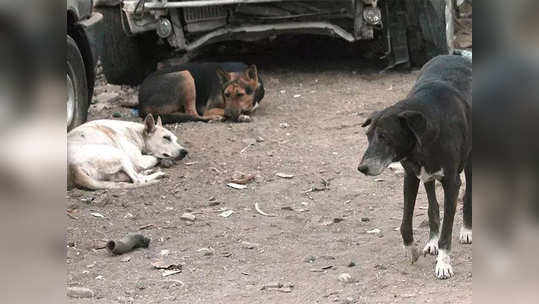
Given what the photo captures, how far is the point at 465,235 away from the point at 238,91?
5.31 meters

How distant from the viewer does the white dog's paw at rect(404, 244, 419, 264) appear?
17.0ft

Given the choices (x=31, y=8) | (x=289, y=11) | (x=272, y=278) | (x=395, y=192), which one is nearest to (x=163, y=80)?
(x=289, y=11)

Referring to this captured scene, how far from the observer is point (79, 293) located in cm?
485

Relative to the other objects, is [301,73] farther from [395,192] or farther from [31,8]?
[31,8]

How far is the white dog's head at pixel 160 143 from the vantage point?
27.6ft

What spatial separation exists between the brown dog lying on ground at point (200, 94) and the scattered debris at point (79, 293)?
530 cm

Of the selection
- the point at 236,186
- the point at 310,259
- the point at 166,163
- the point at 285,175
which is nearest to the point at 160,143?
the point at 166,163

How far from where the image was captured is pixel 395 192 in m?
7.00

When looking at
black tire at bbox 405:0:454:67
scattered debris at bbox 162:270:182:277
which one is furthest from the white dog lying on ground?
black tire at bbox 405:0:454:67

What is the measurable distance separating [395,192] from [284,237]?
141 cm

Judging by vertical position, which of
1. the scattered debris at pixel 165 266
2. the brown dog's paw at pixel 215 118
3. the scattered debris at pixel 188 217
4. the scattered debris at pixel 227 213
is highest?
the scattered debris at pixel 165 266

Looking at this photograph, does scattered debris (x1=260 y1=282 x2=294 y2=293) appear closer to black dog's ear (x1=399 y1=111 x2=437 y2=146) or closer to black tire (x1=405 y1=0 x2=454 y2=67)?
black dog's ear (x1=399 y1=111 x2=437 y2=146)

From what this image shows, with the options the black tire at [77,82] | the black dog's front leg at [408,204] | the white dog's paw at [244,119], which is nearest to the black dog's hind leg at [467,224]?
the black dog's front leg at [408,204]

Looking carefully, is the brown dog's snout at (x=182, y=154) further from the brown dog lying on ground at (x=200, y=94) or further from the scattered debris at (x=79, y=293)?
the scattered debris at (x=79, y=293)
